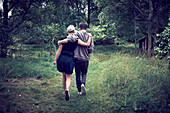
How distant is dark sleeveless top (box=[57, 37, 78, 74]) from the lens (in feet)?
13.5

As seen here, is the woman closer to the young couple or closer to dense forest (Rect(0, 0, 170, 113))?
the young couple

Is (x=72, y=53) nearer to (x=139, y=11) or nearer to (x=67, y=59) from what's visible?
(x=67, y=59)

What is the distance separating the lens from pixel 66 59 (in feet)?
13.5

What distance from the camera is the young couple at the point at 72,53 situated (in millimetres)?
4102

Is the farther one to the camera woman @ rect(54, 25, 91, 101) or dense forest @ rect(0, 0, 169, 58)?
dense forest @ rect(0, 0, 169, 58)

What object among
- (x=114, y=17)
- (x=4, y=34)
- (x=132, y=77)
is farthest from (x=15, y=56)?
(x=114, y=17)

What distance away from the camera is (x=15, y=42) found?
8461 millimetres

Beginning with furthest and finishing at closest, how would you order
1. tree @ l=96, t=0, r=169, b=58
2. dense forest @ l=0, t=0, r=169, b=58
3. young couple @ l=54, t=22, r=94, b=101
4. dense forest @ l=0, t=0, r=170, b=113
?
tree @ l=96, t=0, r=169, b=58
dense forest @ l=0, t=0, r=169, b=58
young couple @ l=54, t=22, r=94, b=101
dense forest @ l=0, t=0, r=170, b=113

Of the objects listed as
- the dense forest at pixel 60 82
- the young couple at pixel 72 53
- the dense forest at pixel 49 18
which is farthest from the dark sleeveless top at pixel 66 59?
the dense forest at pixel 49 18

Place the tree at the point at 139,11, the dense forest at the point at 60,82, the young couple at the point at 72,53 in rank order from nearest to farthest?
the dense forest at the point at 60,82 < the young couple at the point at 72,53 < the tree at the point at 139,11

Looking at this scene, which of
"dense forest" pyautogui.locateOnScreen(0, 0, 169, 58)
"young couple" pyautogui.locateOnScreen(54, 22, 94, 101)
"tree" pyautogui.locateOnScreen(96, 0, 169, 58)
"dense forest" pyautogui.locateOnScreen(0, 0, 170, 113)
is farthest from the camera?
"tree" pyautogui.locateOnScreen(96, 0, 169, 58)

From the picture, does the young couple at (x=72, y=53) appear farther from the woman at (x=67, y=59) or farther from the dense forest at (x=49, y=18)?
the dense forest at (x=49, y=18)

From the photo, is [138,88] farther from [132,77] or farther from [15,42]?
[15,42]

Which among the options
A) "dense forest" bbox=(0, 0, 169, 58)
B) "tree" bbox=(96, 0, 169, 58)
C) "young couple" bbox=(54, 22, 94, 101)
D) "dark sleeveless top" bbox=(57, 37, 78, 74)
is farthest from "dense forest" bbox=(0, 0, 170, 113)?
"dark sleeveless top" bbox=(57, 37, 78, 74)
